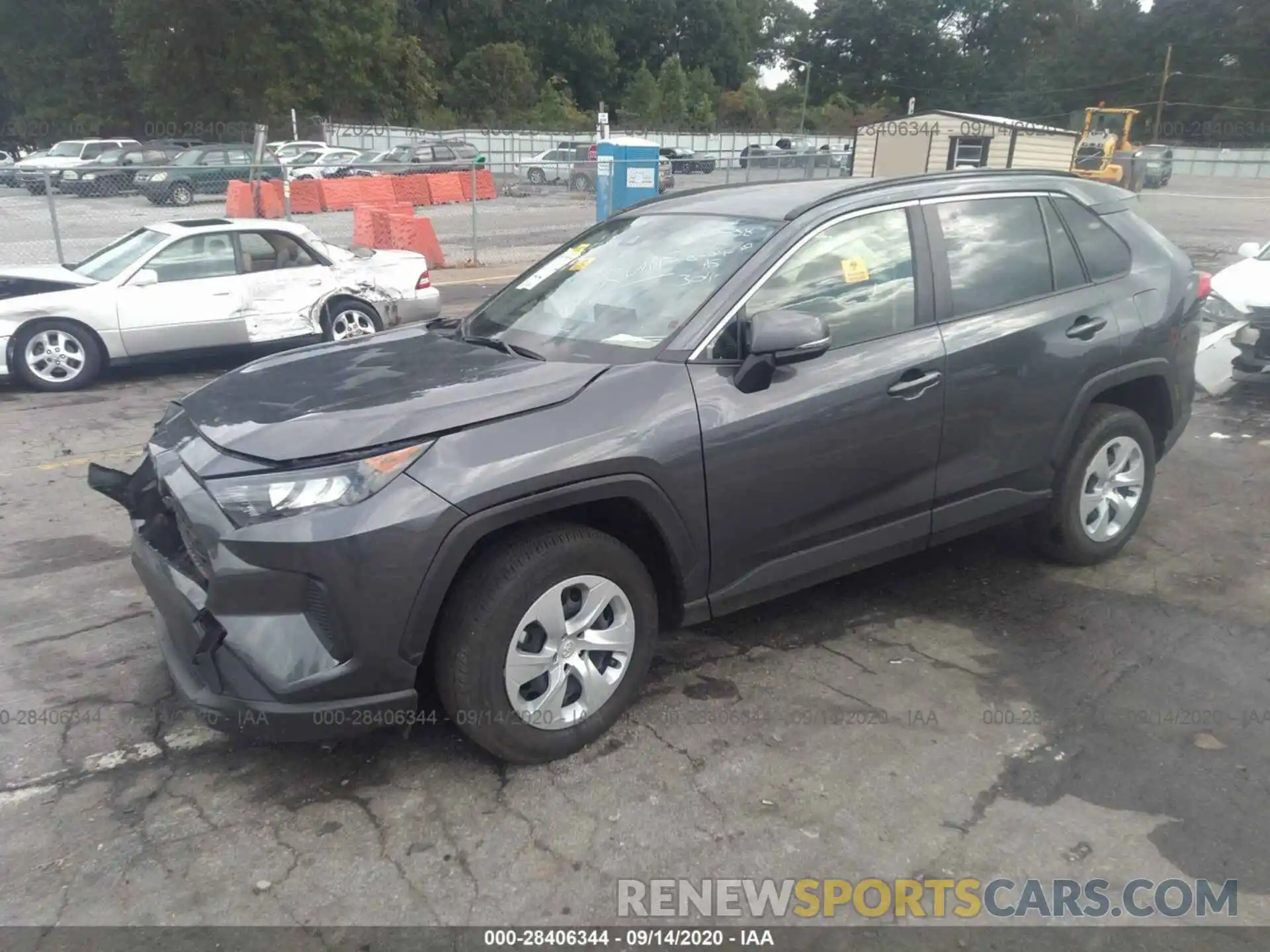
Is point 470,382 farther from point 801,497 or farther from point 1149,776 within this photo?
point 1149,776

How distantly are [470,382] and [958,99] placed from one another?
8725cm

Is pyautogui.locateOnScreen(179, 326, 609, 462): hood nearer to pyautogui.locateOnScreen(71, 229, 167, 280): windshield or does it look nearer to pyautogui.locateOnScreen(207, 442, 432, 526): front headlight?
pyautogui.locateOnScreen(207, 442, 432, 526): front headlight

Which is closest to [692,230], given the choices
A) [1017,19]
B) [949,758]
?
[949,758]

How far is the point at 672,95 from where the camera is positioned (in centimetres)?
6388

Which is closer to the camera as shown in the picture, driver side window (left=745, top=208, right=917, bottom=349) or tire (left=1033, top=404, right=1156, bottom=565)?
driver side window (left=745, top=208, right=917, bottom=349)

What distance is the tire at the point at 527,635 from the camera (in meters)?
3.00

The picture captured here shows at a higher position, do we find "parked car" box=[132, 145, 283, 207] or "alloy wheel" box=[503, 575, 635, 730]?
"parked car" box=[132, 145, 283, 207]

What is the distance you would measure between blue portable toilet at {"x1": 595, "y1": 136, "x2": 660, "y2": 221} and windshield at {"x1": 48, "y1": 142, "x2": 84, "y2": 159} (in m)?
22.4

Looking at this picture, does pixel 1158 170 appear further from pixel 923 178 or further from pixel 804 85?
pixel 804 85

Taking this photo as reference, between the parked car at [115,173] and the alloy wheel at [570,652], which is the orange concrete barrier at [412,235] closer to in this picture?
the parked car at [115,173]

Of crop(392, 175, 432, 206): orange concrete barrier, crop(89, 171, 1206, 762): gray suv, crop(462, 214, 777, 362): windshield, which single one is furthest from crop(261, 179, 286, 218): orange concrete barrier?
crop(89, 171, 1206, 762): gray suv

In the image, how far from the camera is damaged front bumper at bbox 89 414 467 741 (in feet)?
9.25

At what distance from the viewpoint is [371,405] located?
10.4ft

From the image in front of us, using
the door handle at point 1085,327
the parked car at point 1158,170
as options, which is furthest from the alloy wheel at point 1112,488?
the parked car at point 1158,170
